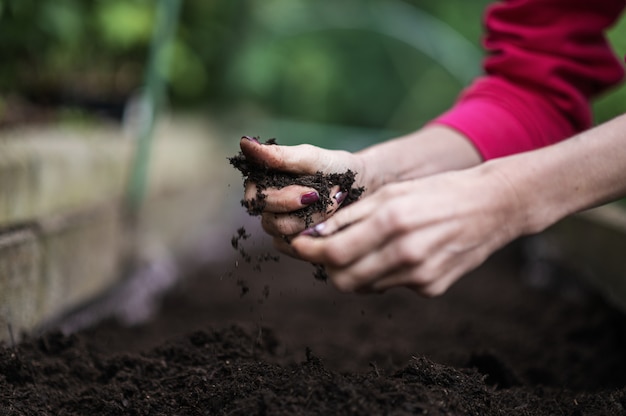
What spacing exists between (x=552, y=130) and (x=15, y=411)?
136cm

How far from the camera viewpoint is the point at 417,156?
169 centimetres

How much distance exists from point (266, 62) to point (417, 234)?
4614mm

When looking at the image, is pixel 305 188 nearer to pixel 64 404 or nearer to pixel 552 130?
pixel 64 404

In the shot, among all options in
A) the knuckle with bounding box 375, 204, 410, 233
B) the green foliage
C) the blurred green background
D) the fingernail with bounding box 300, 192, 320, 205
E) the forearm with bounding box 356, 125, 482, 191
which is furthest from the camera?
the green foliage

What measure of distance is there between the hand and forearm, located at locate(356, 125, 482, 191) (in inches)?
17.0

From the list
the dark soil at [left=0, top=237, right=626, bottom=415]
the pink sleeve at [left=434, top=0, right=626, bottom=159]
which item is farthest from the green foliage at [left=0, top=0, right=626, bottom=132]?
the pink sleeve at [left=434, top=0, right=626, bottom=159]

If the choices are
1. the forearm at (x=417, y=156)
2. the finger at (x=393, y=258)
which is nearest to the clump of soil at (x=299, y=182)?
the forearm at (x=417, y=156)

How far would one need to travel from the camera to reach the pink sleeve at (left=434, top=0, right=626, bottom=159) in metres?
1.79

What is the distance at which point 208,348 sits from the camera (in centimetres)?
159

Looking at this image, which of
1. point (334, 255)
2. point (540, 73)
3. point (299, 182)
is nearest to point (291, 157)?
point (299, 182)

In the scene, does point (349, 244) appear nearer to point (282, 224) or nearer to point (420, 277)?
point (420, 277)

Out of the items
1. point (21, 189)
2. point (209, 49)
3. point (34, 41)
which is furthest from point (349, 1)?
point (21, 189)

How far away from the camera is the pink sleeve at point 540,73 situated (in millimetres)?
1794

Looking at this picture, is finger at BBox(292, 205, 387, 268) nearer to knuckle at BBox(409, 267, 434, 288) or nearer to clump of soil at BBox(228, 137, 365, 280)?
knuckle at BBox(409, 267, 434, 288)
